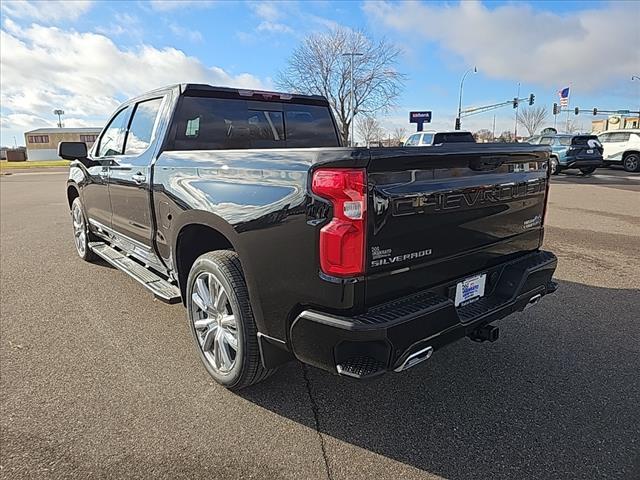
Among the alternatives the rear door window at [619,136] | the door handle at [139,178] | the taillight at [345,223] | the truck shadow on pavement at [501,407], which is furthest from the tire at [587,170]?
the taillight at [345,223]

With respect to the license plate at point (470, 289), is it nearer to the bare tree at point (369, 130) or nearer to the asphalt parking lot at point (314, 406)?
the asphalt parking lot at point (314, 406)

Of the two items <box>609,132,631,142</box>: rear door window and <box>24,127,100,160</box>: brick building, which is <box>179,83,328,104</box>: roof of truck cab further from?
<box>24,127,100,160</box>: brick building

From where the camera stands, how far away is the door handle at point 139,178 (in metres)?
3.67

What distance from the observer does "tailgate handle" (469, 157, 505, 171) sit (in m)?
2.51

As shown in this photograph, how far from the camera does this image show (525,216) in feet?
9.98

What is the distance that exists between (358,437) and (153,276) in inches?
91.0

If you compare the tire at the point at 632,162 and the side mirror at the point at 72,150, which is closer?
the side mirror at the point at 72,150

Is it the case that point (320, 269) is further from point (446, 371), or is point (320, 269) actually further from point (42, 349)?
point (42, 349)

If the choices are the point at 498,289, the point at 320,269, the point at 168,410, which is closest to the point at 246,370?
the point at 168,410

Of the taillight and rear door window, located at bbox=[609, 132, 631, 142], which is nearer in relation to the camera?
the taillight

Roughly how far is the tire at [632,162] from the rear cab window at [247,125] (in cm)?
2091

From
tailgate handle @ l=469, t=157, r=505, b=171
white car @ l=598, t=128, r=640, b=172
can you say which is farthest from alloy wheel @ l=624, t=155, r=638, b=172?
tailgate handle @ l=469, t=157, r=505, b=171

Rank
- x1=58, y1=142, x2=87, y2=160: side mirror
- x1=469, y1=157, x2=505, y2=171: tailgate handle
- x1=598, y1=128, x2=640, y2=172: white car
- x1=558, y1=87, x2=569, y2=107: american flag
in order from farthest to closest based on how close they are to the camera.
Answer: x1=558, y1=87, x2=569, y2=107: american flag < x1=598, y1=128, x2=640, y2=172: white car < x1=58, y1=142, x2=87, y2=160: side mirror < x1=469, y1=157, x2=505, y2=171: tailgate handle

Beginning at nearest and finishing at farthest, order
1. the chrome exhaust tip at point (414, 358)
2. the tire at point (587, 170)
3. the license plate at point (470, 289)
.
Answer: the chrome exhaust tip at point (414, 358) < the license plate at point (470, 289) < the tire at point (587, 170)
